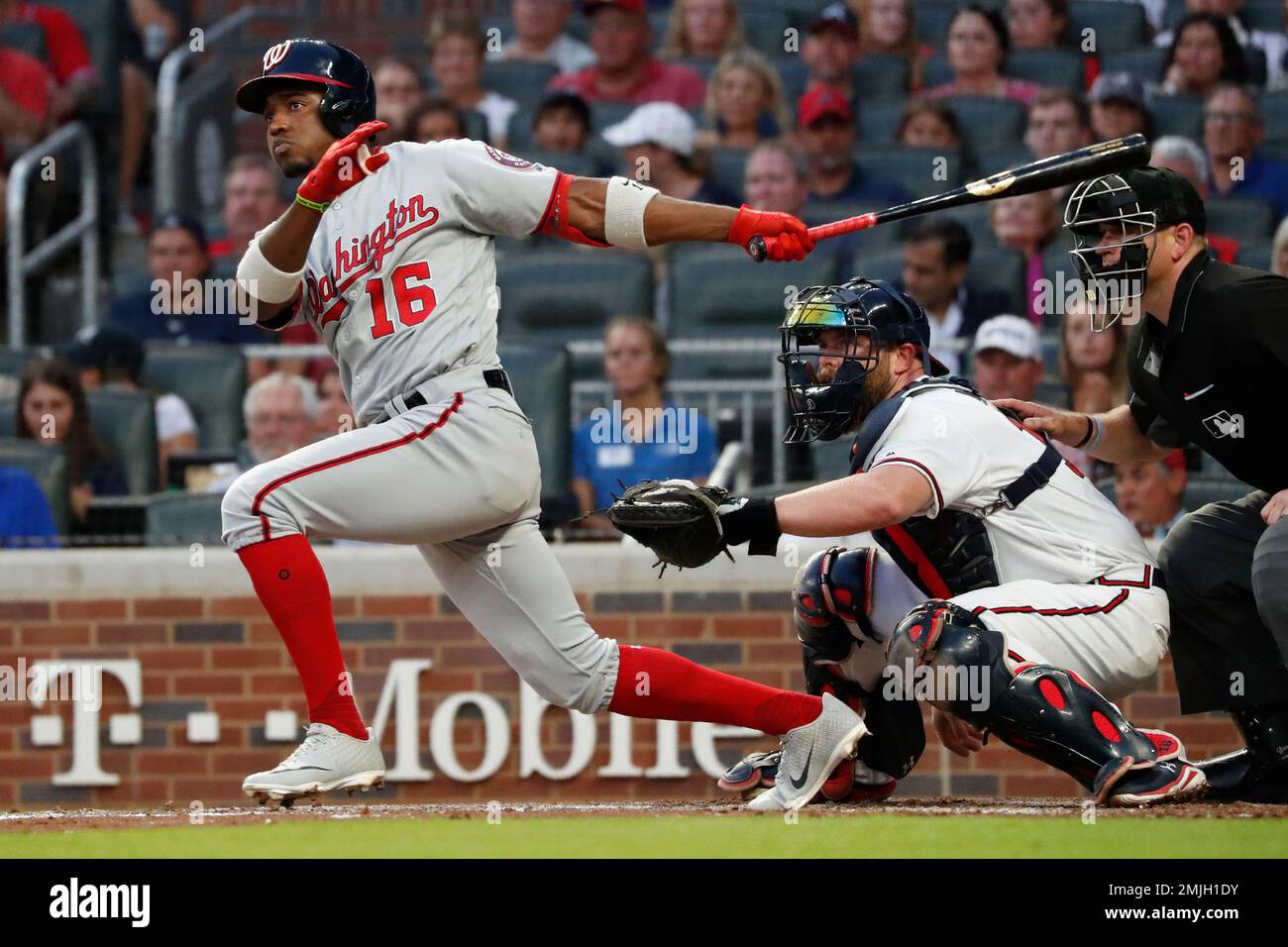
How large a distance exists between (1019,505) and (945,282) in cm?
303

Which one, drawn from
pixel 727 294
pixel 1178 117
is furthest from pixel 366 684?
pixel 1178 117

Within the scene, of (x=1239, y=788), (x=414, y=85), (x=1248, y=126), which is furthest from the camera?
(x=414, y=85)

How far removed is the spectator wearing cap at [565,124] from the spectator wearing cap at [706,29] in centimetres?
113

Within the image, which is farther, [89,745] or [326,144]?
[89,745]

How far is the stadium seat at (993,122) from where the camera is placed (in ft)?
28.4

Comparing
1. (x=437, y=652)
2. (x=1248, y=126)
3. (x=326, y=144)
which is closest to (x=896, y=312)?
(x=326, y=144)

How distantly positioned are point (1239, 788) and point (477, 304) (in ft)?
7.02

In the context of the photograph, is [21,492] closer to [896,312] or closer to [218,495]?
[218,495]

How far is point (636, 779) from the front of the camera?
6.56 metres

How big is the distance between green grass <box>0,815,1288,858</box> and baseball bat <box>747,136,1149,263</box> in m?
1.30

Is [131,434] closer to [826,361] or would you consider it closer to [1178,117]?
[826,361]

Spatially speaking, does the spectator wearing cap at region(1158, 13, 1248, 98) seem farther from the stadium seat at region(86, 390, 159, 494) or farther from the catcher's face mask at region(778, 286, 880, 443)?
the catcher's face mask at region(778, 286, 880, 443)

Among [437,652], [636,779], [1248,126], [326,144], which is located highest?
[1248,126]

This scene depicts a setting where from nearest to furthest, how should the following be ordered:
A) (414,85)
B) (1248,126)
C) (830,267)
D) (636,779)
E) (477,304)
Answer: (477,304), (636,779), (830,267), (1248,126), (414,85)
